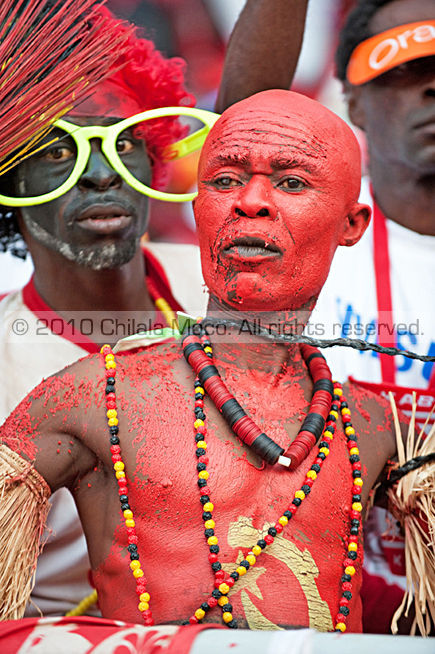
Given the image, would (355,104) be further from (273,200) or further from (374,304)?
(273,200)

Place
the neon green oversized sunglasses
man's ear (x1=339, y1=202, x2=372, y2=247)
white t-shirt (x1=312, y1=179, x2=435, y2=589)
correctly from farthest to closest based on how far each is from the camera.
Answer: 1. white t-shirt (x1=312, y1=179, x2=435, y2=589)
2. the neon green oversized sunglasses
3. man's ear (x1=339, y1=202, x2=372, y2=247)

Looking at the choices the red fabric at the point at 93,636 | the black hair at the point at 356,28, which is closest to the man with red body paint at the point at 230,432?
the red fabric at the point at 93,636

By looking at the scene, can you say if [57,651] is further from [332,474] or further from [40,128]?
[40,128]

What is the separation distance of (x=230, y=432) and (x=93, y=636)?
1.22ft

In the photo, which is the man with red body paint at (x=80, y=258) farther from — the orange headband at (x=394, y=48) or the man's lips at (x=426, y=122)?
the man's lips at (x=426, y=122)

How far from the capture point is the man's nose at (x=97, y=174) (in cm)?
165

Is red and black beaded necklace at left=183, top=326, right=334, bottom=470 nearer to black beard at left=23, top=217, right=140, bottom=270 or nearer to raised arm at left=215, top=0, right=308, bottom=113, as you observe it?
black beard at left=23, top=217, right=140, bottom=270

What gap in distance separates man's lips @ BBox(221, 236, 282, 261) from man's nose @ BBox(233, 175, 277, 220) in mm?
39

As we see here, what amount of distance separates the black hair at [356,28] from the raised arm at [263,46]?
0.40 metres

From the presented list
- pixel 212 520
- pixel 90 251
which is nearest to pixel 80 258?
pixel 90 251

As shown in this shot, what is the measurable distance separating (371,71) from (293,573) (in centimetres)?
134

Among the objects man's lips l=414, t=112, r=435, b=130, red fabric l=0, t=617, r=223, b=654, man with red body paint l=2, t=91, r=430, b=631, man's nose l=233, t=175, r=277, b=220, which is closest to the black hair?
man's lips l=414, t=112, r=435, b=130

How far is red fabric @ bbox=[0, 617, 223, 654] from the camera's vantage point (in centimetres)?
99

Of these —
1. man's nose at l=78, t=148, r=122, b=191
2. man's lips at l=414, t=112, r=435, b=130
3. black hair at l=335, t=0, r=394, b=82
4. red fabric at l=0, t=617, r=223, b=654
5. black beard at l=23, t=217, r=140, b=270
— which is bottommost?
red fabric at l=0, t=617, r=223, b=654
